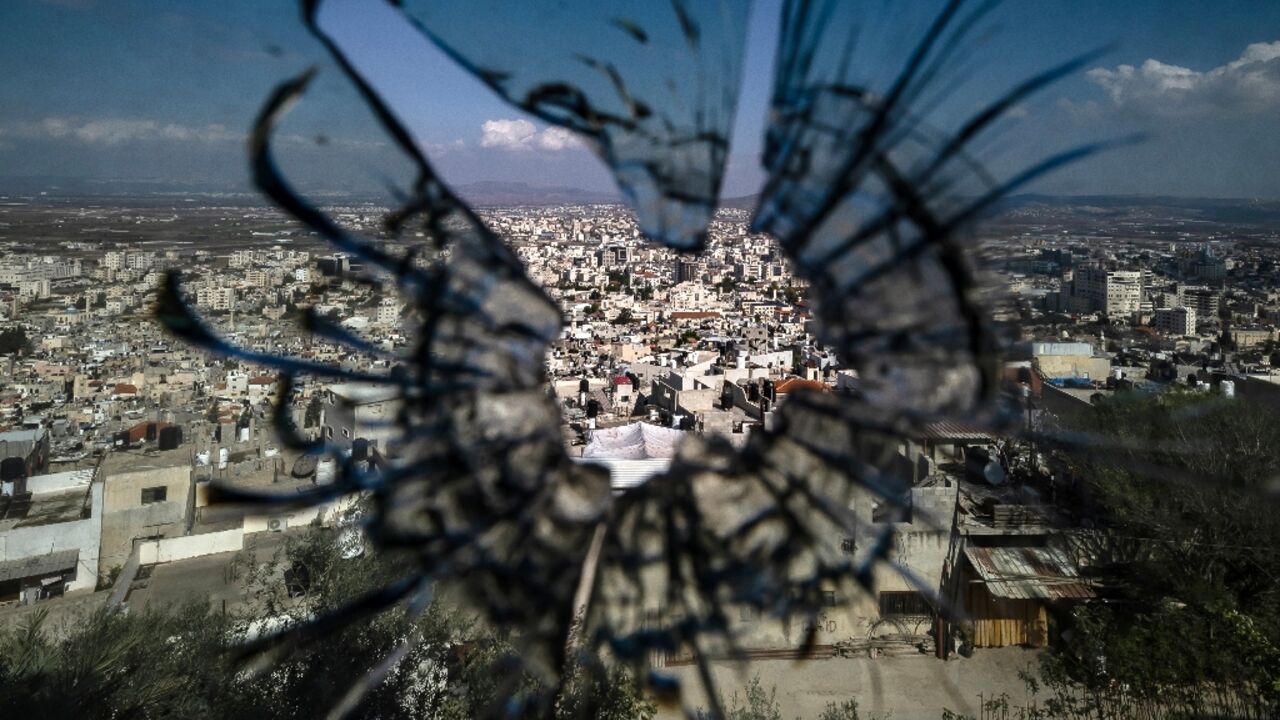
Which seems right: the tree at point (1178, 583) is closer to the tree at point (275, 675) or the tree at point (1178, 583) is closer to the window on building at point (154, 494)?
the tree at point (275, 675)

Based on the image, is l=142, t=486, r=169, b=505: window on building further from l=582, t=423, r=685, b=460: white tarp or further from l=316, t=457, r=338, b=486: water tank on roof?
l=316, t=457, r=338, b=486: water tank on roof

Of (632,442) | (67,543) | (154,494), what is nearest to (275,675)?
(632,442)

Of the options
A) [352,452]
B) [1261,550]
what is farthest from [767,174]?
[1261,550]

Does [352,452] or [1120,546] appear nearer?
[352,452]

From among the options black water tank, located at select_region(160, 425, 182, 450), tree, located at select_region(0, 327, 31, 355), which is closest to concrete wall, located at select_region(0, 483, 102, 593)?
black water tank, located at select_region(160, 425, 182, 450)

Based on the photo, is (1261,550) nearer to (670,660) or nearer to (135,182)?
(670,660)

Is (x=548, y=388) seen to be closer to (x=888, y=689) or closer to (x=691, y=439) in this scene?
(x=691, y=439)
